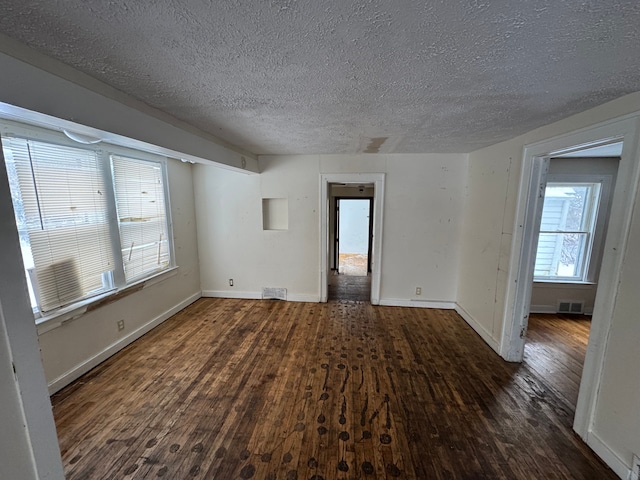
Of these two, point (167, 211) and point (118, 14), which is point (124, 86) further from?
point (167, 211)

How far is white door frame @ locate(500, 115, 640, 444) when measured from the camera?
1.48 meters

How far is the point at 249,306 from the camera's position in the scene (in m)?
3.89

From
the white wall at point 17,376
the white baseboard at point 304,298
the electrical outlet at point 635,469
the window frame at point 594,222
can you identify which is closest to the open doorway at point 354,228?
the white baseboard at point 304,298

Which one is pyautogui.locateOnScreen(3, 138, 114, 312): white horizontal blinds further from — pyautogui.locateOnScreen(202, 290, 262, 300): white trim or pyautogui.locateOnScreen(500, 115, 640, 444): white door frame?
pyautogui.locateOnScreen(500, 115, 640, 444): white door frame

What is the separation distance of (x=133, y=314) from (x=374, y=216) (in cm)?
328

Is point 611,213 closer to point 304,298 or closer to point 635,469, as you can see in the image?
point 635,469

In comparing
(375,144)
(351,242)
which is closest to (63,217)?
(375,144)

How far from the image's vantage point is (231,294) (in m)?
4.21

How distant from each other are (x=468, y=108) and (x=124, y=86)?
2.10 meters

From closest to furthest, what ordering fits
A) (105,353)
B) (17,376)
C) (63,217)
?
(17,376) < (63,217) < (105,353)

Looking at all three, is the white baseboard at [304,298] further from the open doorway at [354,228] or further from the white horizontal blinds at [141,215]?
the open doorway at [354,228]

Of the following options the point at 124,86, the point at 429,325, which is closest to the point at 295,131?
the point at 124,86

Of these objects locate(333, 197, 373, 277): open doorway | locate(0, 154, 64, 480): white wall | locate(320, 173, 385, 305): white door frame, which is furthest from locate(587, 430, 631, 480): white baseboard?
locate(333, 197, 373, 277): open doorway

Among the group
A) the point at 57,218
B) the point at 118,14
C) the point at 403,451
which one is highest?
the point at 118,14
